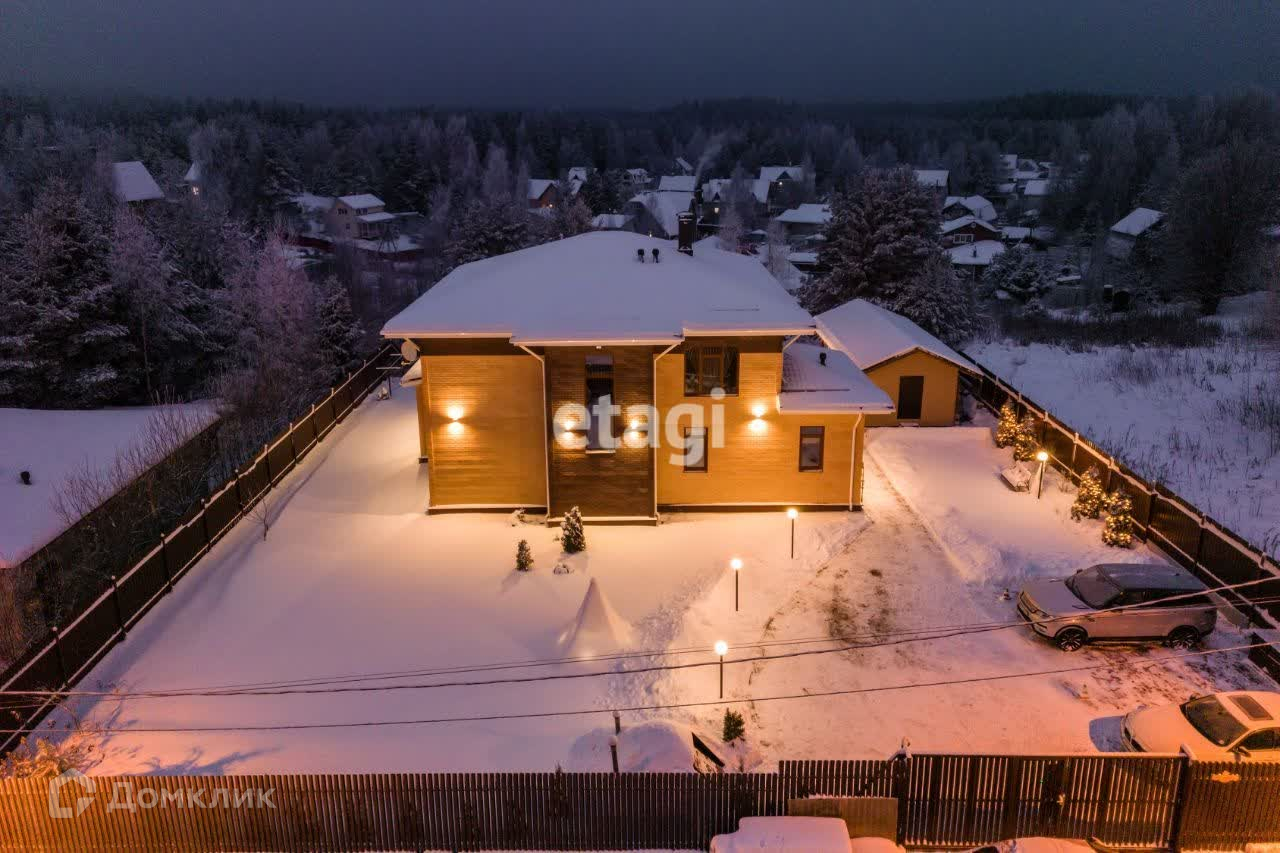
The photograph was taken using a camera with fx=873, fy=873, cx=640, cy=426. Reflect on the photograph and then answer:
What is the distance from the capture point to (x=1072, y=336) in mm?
42750

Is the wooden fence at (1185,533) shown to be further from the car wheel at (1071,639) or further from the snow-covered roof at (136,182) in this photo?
the snow-covered roof at (136,182)

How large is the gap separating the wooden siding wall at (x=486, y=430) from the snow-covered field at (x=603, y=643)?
911mm

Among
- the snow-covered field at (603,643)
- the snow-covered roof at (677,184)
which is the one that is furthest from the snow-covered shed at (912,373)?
the snow-covered roof at (677,184)

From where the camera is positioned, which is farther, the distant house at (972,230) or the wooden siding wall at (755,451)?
the distant house at (972,230)

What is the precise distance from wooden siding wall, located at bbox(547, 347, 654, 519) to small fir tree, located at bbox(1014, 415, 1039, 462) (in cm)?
1083

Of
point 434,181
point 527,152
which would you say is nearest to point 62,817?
point 434,181

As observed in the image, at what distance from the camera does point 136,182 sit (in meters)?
69.6

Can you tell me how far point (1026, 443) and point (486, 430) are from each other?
14621mm

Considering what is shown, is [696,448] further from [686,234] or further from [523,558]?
[686,234]

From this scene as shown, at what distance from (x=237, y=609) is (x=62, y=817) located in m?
6.29

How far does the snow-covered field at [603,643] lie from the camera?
1291cm

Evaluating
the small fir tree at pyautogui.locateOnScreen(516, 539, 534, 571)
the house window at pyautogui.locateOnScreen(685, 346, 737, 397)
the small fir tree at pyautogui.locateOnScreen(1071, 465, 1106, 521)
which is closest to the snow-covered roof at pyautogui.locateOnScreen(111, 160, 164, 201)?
the house window at pyautogui.locateOnScreen(685, 346, 737, 397)

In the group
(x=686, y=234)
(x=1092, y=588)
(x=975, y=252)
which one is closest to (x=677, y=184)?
(x=975, y=252)

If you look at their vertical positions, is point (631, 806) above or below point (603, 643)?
above
